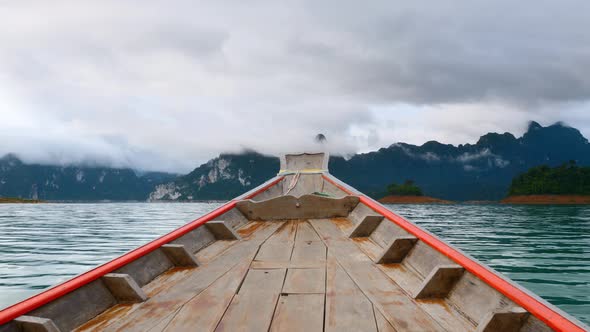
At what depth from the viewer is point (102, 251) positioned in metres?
12.0

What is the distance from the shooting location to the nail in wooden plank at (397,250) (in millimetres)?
3822

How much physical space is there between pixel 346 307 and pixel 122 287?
65.4 inches

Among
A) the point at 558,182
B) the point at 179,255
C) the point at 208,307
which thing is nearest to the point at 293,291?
the point at 208,307

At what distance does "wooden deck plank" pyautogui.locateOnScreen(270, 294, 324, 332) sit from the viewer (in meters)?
2.43

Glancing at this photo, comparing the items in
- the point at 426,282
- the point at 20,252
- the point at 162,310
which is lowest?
the point at 20,252

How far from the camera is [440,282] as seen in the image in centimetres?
296

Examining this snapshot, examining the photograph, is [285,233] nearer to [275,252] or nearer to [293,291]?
[275,252]

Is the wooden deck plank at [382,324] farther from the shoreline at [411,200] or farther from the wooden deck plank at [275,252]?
the shoreline at [411,200]

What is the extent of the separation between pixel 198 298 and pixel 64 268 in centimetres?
809

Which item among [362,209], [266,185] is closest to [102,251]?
[266,185]

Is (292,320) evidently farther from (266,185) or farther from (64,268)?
(64,268)

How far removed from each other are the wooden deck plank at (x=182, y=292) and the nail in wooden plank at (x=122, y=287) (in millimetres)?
94

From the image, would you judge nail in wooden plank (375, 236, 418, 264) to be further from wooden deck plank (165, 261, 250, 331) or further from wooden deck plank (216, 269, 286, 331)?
wooden deck plank (165, 261, 250, 331)

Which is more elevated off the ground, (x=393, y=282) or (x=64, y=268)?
(x=393, y=282)
